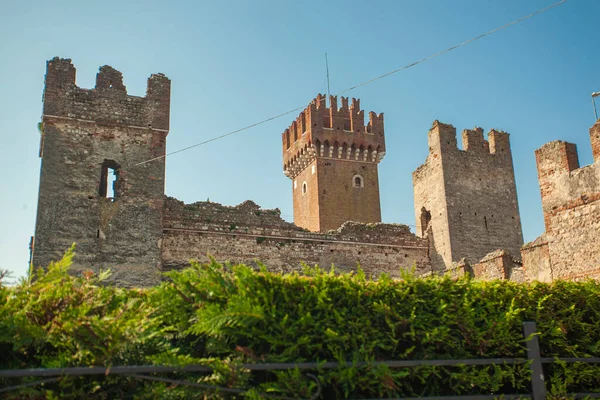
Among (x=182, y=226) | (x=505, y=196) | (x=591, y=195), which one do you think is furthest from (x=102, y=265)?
(x=505, y=196)

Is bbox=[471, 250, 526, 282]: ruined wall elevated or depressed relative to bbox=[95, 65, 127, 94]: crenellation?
depressed

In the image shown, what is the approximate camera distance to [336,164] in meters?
36.2

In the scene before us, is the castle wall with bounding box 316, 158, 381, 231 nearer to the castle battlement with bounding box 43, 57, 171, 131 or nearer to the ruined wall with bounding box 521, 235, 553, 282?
the castle battlement with bounding box 43, 57, 171, 131

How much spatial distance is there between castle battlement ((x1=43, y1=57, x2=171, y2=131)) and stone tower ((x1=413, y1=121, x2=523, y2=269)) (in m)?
10.9

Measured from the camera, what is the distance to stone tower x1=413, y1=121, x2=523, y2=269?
935 inches

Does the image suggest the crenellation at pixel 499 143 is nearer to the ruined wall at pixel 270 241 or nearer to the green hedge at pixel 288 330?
the ruined wall at pixel 270 241

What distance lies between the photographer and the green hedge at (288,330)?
14.3 ft

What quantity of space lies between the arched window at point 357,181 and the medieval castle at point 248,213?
32.8 ft

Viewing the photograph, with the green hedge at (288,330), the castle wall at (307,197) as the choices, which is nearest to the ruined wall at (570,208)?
the green hedge at (288,330)

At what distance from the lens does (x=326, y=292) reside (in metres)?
4.98

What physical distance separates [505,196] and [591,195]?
1524 centimetres

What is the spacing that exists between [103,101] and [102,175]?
86.8 inches

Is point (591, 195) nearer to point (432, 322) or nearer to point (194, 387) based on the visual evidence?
point (432, 322)

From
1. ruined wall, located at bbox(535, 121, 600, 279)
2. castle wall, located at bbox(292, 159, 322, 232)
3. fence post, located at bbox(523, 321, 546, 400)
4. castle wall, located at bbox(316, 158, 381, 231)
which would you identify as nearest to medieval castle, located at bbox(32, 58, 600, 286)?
ruined wall, located at bbox(535, 121, 600, 279)
